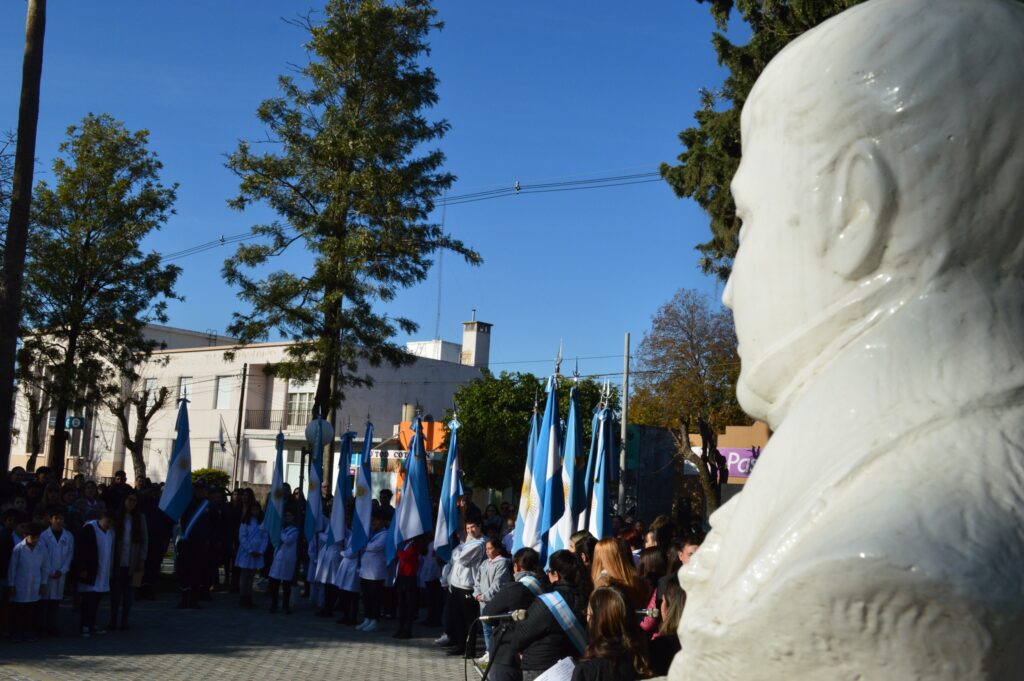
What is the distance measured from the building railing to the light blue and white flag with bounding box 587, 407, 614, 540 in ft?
104

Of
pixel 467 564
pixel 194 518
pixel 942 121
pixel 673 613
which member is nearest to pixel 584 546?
pixel 673 613

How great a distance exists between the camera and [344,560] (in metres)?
14.6

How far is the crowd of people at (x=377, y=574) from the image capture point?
253 inches

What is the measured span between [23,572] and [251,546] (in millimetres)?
4813

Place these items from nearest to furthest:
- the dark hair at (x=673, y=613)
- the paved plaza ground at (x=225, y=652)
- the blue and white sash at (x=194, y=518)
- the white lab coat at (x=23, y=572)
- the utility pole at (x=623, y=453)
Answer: the dark hair at (x=673, y=613) → the paved plaza ground at (x=225, y=652) → the white lab coat at (x=23, y=572) → the blue and white sash at (x=194, y=518) → the utility pole at (x=623, y=453)

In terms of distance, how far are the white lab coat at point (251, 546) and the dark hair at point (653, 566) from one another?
29.7 feet

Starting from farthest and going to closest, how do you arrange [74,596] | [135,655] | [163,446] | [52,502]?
1. [163,446]
2. [74,596]
3. [52,502]
4. [135,655]

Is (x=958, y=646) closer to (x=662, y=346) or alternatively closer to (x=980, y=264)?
(x=980, y=264)

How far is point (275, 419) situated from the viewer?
148 feet

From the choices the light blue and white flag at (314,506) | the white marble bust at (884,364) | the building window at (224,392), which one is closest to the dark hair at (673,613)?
the white marble bust at (884,364)

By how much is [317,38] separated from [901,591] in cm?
Answer: 1850

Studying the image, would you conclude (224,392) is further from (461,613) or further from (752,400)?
(752,400)

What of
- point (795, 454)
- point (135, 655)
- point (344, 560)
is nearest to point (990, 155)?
point (795, 454)

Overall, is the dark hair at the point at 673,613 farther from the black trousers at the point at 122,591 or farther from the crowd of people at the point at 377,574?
the black trousers at the point at 122,591
